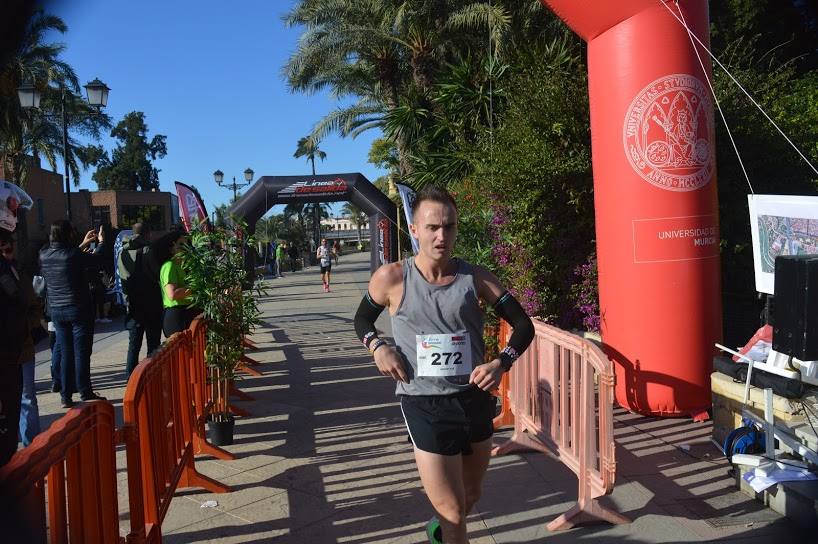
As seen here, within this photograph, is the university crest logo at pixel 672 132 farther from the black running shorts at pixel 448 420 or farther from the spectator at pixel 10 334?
the spectator at pixel 10 334

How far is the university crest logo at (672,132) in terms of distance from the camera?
5.85 metres

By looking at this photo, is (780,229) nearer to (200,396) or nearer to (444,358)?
(444,358)

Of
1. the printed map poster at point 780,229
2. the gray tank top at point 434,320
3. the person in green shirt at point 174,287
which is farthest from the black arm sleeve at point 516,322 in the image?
the person in green shirt at point 174,287

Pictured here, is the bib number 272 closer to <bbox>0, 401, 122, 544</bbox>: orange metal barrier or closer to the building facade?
<bbox>0, 401, 122, 544</bbox>: orange metal barrier

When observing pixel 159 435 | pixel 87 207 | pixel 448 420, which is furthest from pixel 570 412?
pixel 87 207

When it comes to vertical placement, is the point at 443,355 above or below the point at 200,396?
above

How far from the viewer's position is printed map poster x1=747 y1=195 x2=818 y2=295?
4582 mm

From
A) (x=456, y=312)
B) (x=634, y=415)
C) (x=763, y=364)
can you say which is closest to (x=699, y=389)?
(x=634, y=415)

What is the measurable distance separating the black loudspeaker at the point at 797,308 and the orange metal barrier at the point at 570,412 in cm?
93

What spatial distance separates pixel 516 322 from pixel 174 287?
15.5 feet

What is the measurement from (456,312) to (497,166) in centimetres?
586

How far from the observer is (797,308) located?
12.0 feet

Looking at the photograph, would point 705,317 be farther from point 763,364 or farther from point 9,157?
point 9,157

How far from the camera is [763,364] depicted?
4.64 meters
